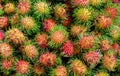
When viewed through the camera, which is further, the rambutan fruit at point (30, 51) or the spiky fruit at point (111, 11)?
the spiky fruit at point (111, 11)

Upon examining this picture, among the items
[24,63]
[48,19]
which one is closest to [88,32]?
[48,19]

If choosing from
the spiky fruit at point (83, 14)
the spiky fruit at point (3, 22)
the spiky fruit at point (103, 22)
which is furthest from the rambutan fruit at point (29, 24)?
the spiky fruit at point (103, 22)

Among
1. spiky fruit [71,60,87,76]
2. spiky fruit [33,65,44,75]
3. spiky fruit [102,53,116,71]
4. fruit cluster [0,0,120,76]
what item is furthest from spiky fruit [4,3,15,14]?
spiky fruit [102,53,116,71]

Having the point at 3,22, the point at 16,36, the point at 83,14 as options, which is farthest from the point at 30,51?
the point at 83,14

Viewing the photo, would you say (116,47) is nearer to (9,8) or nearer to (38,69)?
(38,69)

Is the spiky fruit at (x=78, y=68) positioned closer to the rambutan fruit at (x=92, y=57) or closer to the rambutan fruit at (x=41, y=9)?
the rambutan fruit at (x=92, y=57)

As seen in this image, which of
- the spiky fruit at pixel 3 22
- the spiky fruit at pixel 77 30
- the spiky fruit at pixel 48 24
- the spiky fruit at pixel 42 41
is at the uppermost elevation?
the spiky fruit at pixel 3 22
